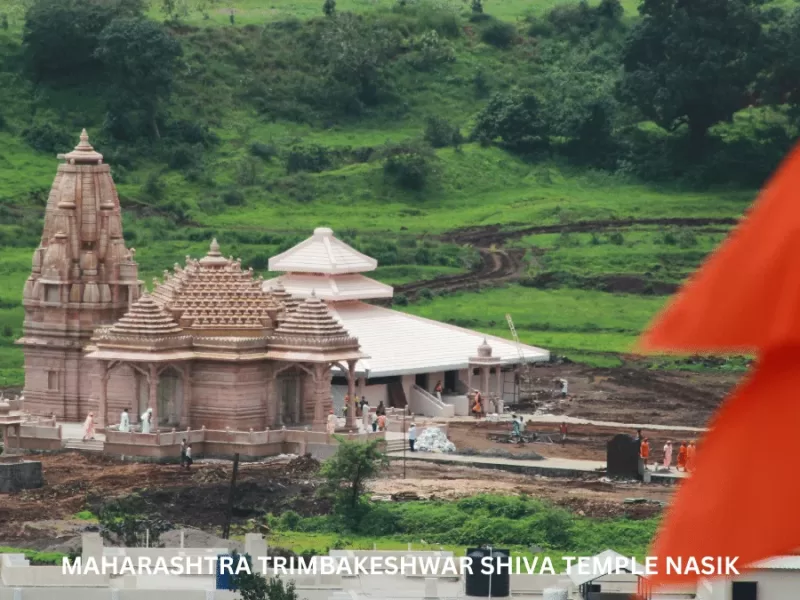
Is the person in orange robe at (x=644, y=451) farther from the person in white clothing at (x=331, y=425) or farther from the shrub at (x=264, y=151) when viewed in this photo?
the shrub at (x=264, y=151)

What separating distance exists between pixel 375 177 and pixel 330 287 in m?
37.0

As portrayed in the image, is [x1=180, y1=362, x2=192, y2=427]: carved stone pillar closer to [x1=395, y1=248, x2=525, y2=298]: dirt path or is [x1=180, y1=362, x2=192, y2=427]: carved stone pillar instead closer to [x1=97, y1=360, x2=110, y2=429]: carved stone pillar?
[x1=97, y1=360, x2=110, y2=429]: carved stone pillar

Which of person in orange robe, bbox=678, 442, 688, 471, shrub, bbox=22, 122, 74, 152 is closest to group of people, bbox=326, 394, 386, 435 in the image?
person in orange robe, bbox=678, 442, 688, 471

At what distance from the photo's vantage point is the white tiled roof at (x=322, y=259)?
72.1m

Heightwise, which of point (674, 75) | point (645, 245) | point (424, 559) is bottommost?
point (424, 559)

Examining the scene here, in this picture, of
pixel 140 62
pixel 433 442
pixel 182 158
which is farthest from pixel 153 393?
pixel 140 62

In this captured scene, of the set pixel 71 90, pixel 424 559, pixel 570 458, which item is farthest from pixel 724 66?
pixel 424 559

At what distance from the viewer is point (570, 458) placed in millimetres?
62000

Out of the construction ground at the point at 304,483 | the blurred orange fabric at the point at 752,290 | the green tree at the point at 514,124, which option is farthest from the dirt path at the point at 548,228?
the blurred orange fabric at the point at 752,290

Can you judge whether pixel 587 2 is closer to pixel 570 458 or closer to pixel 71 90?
pixel 71 90

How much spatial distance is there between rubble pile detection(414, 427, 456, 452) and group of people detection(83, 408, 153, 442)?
658 cm

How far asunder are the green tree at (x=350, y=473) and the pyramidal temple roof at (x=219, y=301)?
8.66 meters

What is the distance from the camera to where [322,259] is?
72438mm

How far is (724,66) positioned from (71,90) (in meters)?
29.6
